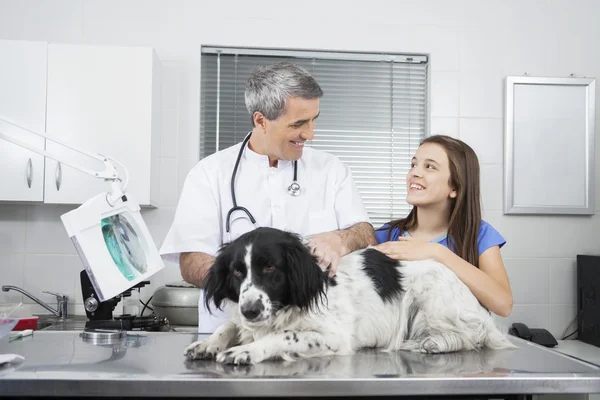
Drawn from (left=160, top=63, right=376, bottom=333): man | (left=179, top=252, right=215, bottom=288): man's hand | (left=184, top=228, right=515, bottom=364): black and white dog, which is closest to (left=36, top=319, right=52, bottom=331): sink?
(left=160, top=63, right=376, bottom=333): man

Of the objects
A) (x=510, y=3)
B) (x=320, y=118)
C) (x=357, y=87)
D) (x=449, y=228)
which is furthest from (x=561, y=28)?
(x=449, y=228)

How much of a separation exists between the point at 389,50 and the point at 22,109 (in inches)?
74.8

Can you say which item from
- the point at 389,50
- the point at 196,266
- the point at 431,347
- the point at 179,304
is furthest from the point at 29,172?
the point at 431,347

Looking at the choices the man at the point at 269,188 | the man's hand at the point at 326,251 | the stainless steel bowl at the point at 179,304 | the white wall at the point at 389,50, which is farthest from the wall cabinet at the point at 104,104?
the man's hand at the point at 326,251

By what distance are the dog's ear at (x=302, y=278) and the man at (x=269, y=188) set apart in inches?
16.6

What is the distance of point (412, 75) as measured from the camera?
11.6ft

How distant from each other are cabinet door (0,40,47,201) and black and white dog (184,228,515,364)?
1919 mm

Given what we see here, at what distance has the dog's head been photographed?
50.2 inches

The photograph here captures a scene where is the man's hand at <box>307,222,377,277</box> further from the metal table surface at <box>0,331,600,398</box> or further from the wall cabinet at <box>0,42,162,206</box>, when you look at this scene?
the wall cabinet at <box>0,42,162,206</box>

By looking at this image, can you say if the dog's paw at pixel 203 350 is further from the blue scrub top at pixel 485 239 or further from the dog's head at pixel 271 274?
the blue scrub top at pixel 485 239

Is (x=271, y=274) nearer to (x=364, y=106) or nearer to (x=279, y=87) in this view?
(x=279, y=87)

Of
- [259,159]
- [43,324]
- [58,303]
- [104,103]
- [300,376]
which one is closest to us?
[300,376]

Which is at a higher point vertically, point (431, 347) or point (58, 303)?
point (431, 347)

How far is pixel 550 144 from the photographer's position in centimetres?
345
